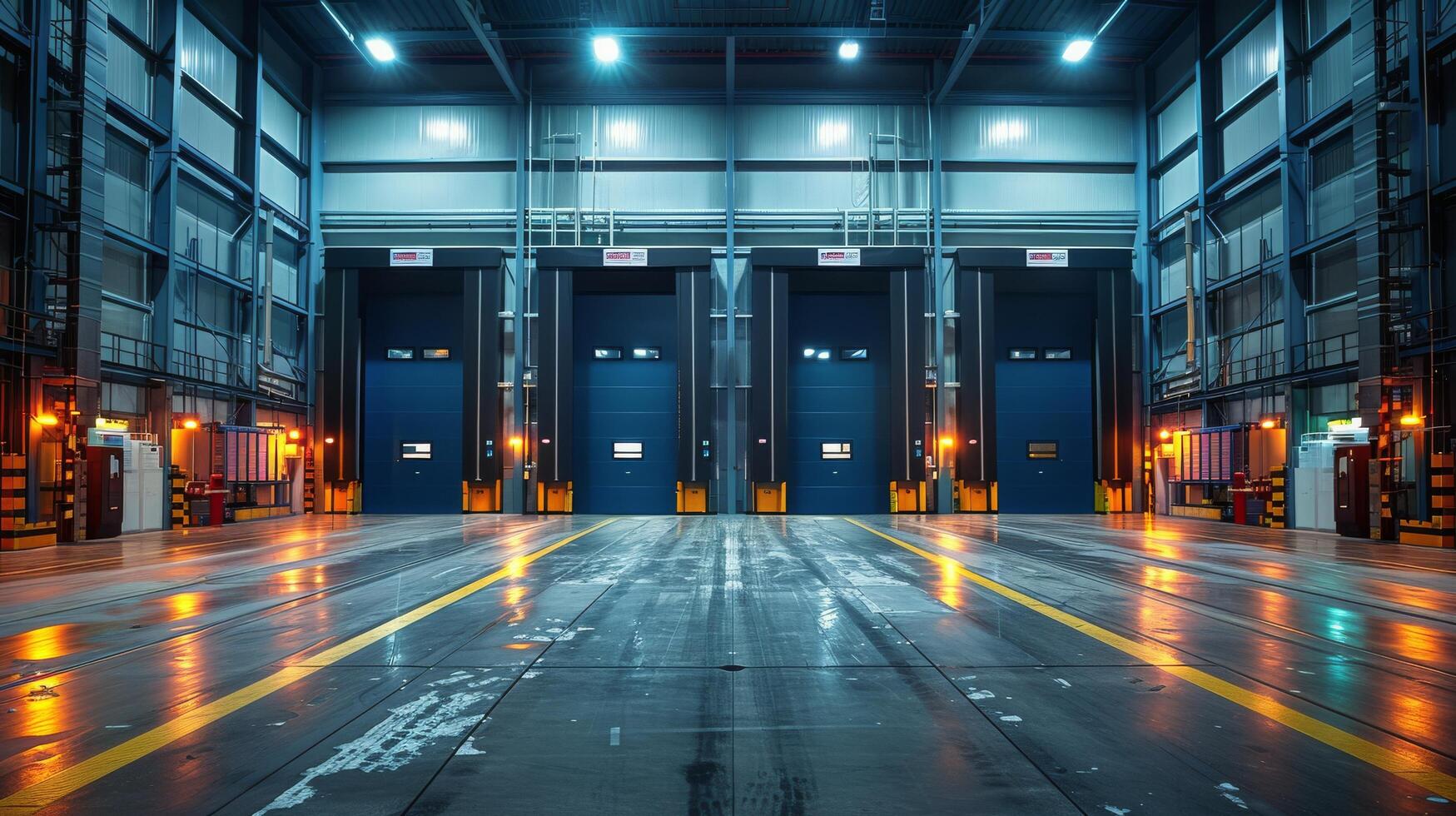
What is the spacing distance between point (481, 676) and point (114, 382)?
20.9m

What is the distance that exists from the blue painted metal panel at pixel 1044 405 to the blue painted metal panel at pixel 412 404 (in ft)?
64.2

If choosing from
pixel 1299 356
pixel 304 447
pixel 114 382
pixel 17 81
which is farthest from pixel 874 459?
pixel 17 81

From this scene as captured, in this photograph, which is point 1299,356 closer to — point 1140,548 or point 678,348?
point 1140,548

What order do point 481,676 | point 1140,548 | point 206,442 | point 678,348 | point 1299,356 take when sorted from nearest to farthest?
point 481,676 < point 1140,548 < point 1299,356 < point 206,442 < point 678,348

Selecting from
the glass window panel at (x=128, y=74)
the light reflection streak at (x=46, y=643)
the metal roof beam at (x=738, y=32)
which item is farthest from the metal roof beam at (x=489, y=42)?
the light reflection streak at (x=46, y=643)

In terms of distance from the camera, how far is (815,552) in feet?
44.8

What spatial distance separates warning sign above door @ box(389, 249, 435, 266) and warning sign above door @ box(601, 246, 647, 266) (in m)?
6.00

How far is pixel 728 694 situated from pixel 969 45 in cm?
2708

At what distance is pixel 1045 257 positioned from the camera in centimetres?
2998

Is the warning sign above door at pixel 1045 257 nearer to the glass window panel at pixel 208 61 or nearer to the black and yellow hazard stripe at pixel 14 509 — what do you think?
the glass window panel at pixel 208 61

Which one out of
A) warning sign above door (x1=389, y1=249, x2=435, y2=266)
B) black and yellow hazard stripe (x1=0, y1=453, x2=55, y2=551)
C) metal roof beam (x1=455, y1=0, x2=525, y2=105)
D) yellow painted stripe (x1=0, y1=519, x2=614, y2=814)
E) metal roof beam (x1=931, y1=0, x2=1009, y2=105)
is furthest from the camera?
warning sign above door (x1=389, y1=249, x2=435, y2=266)

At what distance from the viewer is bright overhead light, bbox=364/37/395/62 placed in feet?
84.4

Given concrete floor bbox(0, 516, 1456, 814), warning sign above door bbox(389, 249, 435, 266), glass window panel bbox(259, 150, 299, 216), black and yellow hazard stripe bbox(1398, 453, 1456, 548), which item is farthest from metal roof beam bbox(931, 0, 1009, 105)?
glass window panel bbox(259, 150, 299, 216)

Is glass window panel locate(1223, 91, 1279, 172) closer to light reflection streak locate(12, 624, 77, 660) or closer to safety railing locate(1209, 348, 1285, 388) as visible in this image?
safety railing locate(1209, 348, 1285, 388)
